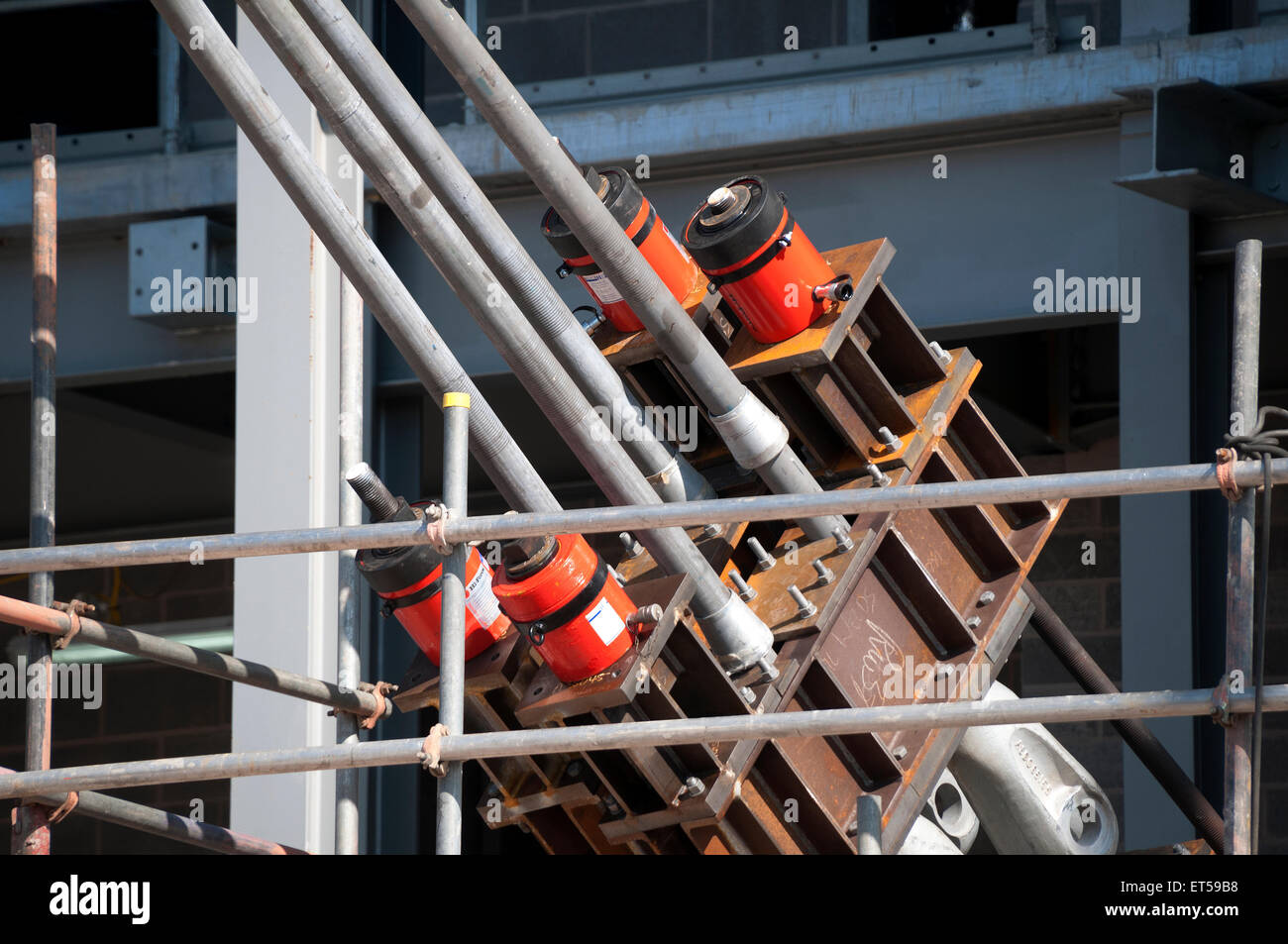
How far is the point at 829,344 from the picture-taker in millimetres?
5227

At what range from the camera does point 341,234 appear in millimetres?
4777

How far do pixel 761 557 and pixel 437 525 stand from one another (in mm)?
1440

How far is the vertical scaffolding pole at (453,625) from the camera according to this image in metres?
4.18

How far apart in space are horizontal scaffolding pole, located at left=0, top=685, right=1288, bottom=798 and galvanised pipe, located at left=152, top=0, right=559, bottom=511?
2.90 ft

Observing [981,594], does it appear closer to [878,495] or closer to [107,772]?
[878,495]

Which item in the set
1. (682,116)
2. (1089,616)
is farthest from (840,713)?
(1089,616)

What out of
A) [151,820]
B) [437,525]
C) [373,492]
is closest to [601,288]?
[373,492]

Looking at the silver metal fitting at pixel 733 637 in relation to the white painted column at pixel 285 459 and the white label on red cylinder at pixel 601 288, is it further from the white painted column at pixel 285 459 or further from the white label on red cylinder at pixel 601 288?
the white painted column at pixel 285 459

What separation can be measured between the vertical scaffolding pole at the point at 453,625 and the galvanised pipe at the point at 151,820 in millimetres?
922

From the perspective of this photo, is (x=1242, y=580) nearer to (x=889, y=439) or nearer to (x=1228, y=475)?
(x=1228, y=475)

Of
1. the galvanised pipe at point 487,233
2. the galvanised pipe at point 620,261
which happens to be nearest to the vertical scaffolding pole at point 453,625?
the galvanised pipe at point 487,233

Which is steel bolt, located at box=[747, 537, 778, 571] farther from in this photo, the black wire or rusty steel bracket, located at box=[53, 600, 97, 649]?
rusty steel bracket, located at box=[53, 600, 97, 649]

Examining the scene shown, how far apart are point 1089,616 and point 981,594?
184 inches
